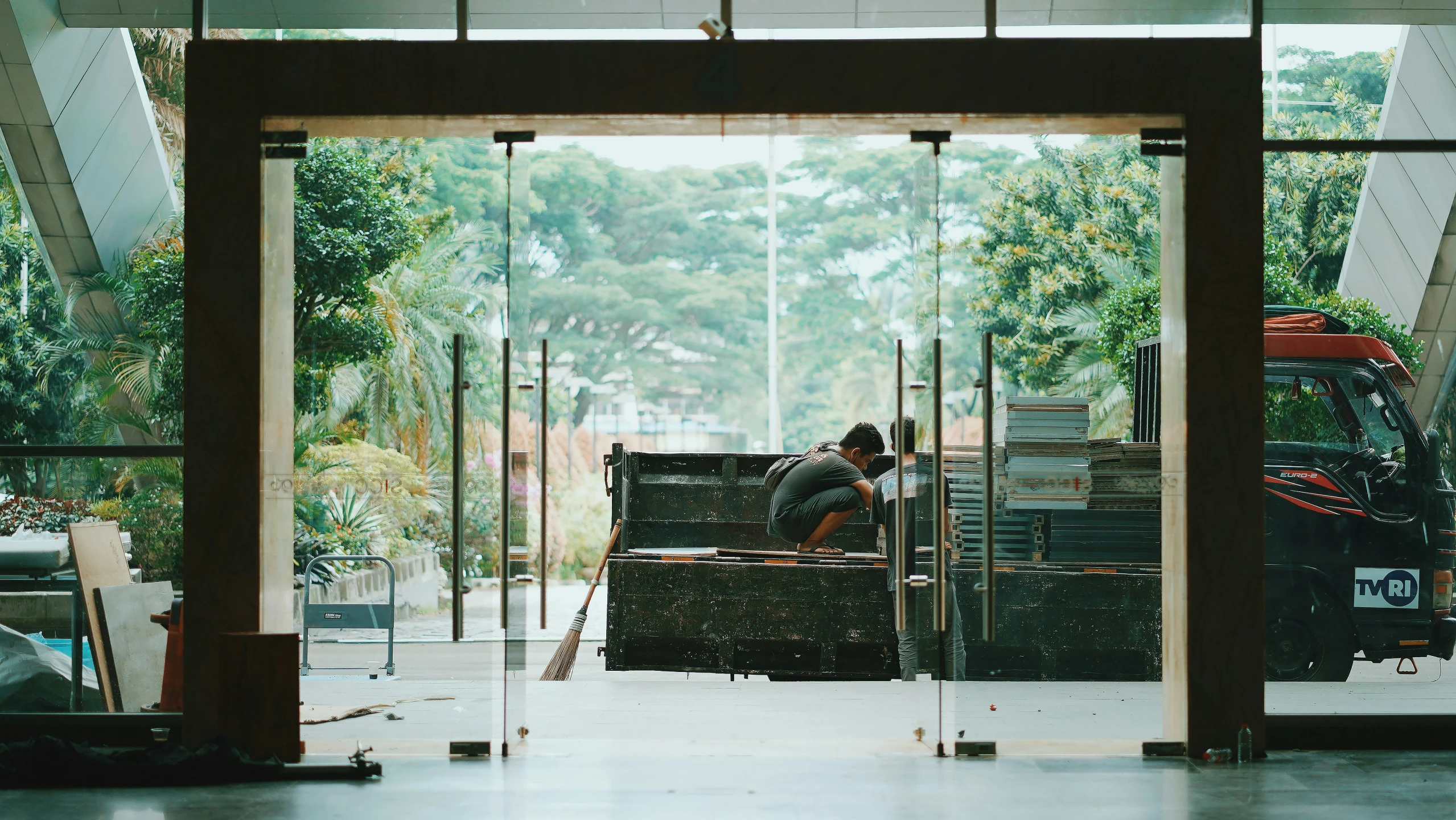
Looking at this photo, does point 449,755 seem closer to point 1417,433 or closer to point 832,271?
point 1417,433

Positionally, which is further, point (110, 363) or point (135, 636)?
point (110, 363)

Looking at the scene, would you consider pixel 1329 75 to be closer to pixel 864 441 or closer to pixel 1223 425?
pixel 1223 425

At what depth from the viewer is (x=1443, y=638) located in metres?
5.83

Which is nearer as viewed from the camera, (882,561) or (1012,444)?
(1012,444)

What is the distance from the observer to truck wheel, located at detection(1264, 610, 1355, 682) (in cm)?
→ 623

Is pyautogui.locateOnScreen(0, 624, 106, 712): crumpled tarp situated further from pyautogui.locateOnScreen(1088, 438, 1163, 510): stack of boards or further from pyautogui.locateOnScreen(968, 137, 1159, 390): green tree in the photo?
pyautogui.locateOnScreen(968, 137, 1159, 390): green tree

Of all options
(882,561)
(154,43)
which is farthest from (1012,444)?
(154,43)

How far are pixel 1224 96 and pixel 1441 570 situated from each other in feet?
9.72

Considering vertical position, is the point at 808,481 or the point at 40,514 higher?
the point at 808,481

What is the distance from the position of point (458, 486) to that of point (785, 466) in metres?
Answer: 3.08

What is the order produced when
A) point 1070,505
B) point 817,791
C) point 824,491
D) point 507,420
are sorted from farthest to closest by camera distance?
point 824,491
point 1070,505
point 507,420
point 817,791

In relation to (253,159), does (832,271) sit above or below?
above

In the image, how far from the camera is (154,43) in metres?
5.38

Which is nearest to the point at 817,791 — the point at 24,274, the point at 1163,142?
the point at 1163,142
